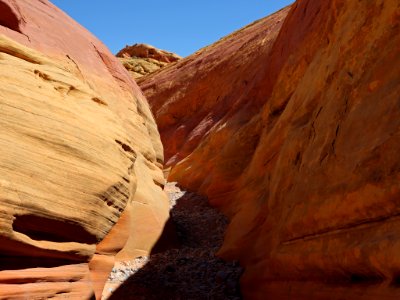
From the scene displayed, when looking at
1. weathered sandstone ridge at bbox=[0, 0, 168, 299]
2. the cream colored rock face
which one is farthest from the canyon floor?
the cream colored rock face

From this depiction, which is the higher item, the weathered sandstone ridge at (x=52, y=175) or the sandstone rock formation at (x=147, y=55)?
the sandstone rock formation at (x=147, y=55)

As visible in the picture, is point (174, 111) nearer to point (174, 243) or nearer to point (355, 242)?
point (174, 243)

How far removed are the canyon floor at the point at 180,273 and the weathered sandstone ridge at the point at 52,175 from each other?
2.39 ft

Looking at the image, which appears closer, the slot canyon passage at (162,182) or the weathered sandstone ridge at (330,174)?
the weathered sandstone ridge at (330,174)

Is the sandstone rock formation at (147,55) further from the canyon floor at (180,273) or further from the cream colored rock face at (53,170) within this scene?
the cream colored rock face at (53,170)

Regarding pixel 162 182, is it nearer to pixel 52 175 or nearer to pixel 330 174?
pixel 52 175

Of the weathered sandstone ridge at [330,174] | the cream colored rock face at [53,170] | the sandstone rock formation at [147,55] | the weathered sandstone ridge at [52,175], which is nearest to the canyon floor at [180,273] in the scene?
the weathered sandstone ridge at [330,174]

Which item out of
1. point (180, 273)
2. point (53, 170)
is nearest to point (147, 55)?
point (180, 273)

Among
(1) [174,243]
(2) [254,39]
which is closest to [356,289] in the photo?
(1) [174,243]

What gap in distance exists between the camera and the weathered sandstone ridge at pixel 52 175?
5461mm

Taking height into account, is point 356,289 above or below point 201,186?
below

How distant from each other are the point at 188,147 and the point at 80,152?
54.7 ft

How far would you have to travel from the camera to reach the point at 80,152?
21.3ft

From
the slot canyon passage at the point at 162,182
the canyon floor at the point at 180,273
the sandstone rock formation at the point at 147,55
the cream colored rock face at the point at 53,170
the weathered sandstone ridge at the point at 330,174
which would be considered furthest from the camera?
the sandstone rock formation at the point at 147,55
